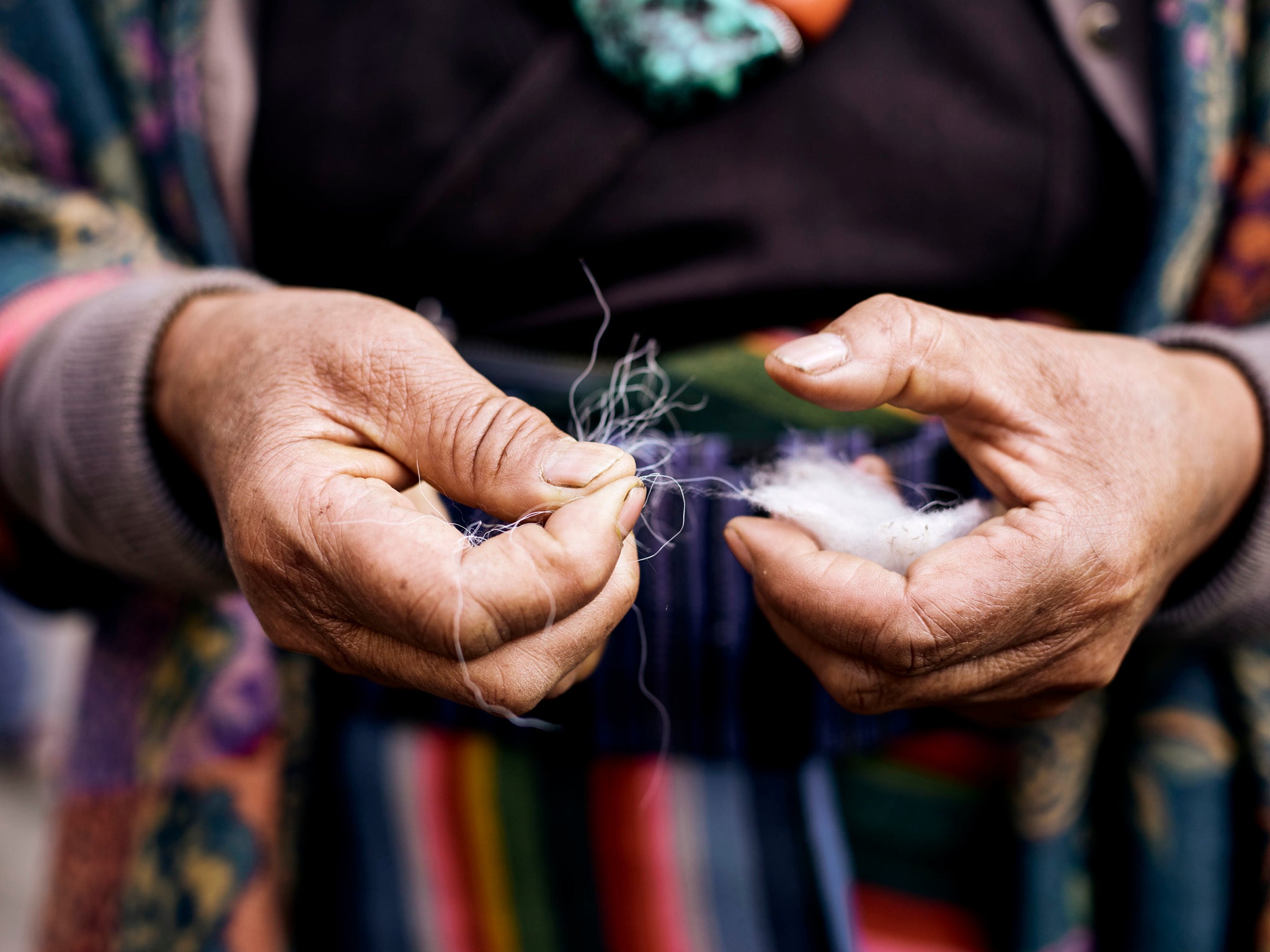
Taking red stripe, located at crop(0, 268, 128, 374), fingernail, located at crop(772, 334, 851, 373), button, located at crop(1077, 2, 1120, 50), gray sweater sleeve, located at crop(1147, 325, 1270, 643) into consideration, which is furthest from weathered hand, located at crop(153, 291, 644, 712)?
button, located at crop(1077, 2, 1120, 50)

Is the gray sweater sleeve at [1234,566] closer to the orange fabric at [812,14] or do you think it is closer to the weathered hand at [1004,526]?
the weathered hand at [1004,526]

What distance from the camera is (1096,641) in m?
0.56

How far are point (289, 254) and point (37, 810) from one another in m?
2.11

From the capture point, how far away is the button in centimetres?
76

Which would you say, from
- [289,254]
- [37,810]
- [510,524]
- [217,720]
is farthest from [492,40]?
[37,810]

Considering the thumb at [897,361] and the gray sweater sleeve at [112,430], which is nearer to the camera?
the thumb at [897,361]

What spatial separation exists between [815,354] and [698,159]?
1.21 ft

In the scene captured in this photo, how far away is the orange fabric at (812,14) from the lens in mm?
697

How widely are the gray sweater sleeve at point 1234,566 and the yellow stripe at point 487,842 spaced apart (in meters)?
0.71

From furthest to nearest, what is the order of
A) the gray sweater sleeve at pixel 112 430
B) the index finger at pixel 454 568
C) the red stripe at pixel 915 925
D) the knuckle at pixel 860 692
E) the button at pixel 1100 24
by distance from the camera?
the red stripe at pixel 915 925, the button at pixel 1100 24, the gray sweater sleeve at pixel 112 430, the knuckle at pixel 860 692, the index finger at pixel 454 568

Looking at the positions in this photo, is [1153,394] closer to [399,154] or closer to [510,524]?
[510,524]

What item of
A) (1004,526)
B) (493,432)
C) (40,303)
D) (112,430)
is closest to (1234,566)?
(1004,526)

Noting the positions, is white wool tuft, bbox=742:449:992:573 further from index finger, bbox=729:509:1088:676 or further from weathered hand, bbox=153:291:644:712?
weathered hand, bbox=153:291:644:712

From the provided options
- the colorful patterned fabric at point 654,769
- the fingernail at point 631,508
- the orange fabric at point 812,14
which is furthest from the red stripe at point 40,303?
the orange fabric at point 812,14
